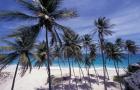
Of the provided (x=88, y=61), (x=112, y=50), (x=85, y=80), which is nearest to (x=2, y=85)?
(x=85, y=80)

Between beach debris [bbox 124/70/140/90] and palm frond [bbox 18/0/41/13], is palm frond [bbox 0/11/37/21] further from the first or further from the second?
beach debris [bbox 124/70/140/90]

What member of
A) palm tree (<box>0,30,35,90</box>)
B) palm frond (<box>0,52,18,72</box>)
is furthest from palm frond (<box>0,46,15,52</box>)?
palm frond (<box>0,52,18,72</box>)

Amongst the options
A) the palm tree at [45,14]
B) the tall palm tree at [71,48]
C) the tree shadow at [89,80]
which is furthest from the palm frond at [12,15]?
the tree shadow at [89,80]

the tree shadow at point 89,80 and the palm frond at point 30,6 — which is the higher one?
the palm frond at point 30,6

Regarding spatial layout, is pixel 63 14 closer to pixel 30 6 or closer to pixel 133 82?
pixel 30 6

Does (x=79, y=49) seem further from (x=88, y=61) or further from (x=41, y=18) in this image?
(x=41, y=18)

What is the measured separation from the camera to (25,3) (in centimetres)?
1739

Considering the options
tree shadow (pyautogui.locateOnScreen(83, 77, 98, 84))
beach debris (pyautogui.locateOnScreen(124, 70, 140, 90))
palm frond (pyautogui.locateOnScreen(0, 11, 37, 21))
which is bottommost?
tree shadow (pyautogui.locateOnScreen(83, 77, 98, 84))

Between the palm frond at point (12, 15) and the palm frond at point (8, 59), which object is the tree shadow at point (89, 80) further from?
the palm frond at point (12, 15)

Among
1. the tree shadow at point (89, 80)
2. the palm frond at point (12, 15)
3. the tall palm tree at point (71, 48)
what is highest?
the palm frond at point (12, 15)

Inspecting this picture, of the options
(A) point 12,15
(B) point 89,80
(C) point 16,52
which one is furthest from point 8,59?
(B) point 89,80

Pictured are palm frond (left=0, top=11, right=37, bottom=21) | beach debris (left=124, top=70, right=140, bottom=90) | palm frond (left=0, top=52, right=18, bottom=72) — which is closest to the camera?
beach debris (left=124, top=70, right=140, bottom=90)

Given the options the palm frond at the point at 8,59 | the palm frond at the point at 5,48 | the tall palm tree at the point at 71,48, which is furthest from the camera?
the tall palm tree at the point at 71,48

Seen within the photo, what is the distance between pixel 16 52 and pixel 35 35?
7.99m
